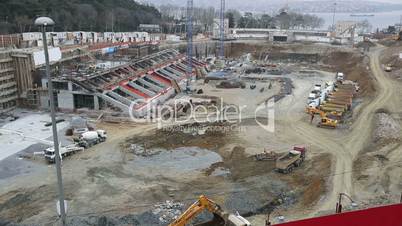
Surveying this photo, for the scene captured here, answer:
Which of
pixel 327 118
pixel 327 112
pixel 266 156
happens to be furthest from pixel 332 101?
pixel 266 156

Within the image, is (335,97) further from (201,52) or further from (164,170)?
(201,52)

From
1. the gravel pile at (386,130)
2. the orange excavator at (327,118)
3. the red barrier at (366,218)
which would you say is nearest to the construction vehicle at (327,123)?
the orange excavator at (327,118)

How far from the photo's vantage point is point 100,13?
82312mm

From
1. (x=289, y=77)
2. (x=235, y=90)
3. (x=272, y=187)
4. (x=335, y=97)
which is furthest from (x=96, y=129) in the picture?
(x=289, y=77)

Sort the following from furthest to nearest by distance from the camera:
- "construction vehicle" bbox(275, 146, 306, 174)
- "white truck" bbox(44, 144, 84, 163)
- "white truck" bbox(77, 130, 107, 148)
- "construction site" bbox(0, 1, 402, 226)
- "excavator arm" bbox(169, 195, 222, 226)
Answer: "white truck" bbox(77, 130, 107, 148), "white truck" bbox(44, 144, 84, 163), "construction vehicle" bbox(275, 146, 306, 174), "construction site" bbox(0, 1, 402, 226), "excavator arm" bbox(169, 195, 222, 226)

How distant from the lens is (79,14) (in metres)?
73.8

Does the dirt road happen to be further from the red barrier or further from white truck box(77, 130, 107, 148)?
white truck box(77, 130, 107, 148)

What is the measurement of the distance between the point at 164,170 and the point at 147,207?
15.1ft

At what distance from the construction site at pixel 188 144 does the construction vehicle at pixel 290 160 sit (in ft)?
0.37

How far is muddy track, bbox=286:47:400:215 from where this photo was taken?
18609mm

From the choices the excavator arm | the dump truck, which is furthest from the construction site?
the dump truck

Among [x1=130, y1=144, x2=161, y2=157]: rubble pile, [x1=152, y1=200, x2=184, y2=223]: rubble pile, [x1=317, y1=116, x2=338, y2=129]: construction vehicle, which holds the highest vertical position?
[x1=317, y1=116, x2=338, y2=129]: construction vehicle

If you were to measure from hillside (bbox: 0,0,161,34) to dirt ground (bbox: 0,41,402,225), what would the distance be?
33047mm

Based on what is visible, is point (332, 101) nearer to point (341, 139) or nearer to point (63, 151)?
point (341, 139)
